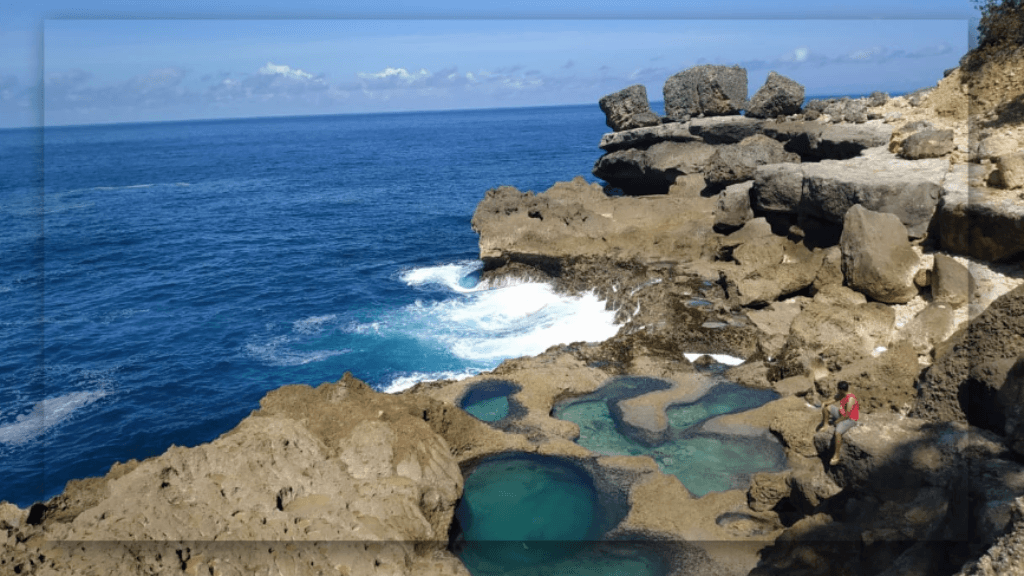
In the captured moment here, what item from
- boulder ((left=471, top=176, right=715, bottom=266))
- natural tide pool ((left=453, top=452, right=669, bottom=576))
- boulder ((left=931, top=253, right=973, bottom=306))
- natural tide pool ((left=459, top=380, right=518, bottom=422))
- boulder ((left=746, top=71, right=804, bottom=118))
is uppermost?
boulder ((left=746, top=71, right=804, bottom=118))

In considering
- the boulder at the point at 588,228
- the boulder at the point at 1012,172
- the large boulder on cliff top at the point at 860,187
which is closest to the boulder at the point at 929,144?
the large boulder on cliff top at the point at 860,187

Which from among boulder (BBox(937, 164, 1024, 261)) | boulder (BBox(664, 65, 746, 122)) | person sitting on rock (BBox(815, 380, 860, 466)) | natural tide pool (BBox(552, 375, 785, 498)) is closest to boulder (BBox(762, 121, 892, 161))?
boulder (BBox(664, 65, 746, 122))

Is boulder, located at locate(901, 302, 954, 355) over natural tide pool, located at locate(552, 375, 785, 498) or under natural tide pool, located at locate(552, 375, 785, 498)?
over

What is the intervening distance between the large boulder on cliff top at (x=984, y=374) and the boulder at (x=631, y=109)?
112 ft

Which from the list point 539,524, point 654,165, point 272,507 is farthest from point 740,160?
point 272,507

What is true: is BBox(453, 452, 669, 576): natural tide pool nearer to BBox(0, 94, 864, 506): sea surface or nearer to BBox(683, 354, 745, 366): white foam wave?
BBox(683, 354, 745, 366): white foam wave

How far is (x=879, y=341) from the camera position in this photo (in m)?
20.3

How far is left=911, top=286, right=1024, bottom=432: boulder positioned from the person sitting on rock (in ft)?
3.80

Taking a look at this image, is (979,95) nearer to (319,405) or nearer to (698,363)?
(698,363)

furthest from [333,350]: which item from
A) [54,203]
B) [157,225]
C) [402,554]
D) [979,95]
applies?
[54,203]

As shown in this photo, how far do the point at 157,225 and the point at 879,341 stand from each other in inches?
1913

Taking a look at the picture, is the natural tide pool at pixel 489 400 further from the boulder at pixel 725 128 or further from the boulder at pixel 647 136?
the boulder at pixel 647 136

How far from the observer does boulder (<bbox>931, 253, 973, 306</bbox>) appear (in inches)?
796

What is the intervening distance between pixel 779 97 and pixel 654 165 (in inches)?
298
